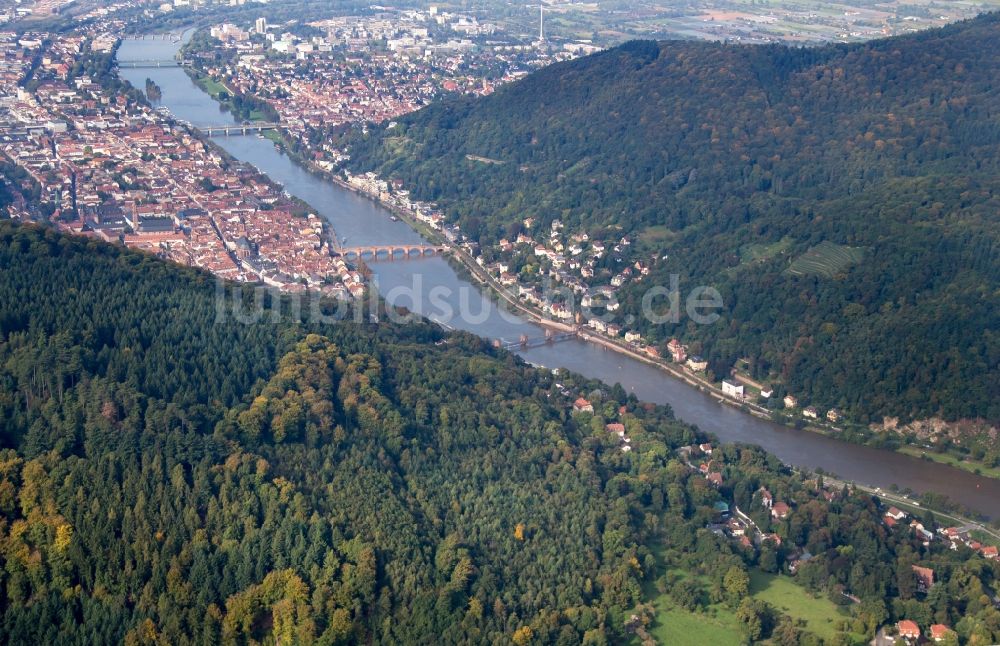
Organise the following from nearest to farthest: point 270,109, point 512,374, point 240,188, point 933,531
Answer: point 933,531 → point 512,374 → point 240,188 → point 270,109

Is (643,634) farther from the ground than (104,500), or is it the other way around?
(104,500)

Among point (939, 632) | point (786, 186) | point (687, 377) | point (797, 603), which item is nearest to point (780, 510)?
point (797, 603)

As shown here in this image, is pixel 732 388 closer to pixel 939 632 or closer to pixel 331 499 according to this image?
pixel 939 632

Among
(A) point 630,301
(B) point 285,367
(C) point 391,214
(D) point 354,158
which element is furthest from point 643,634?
(D) point 354,158

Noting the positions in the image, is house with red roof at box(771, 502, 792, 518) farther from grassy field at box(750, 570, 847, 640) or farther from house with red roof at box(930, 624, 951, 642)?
house with red roof at box(930, 624, 951, 642)

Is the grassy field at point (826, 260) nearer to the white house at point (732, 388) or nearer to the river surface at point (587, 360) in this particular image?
the white house at point (732, 388)

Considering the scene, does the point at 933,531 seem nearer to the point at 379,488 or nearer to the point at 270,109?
the point at 379,488

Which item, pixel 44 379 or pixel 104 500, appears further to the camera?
pixel 44 379
